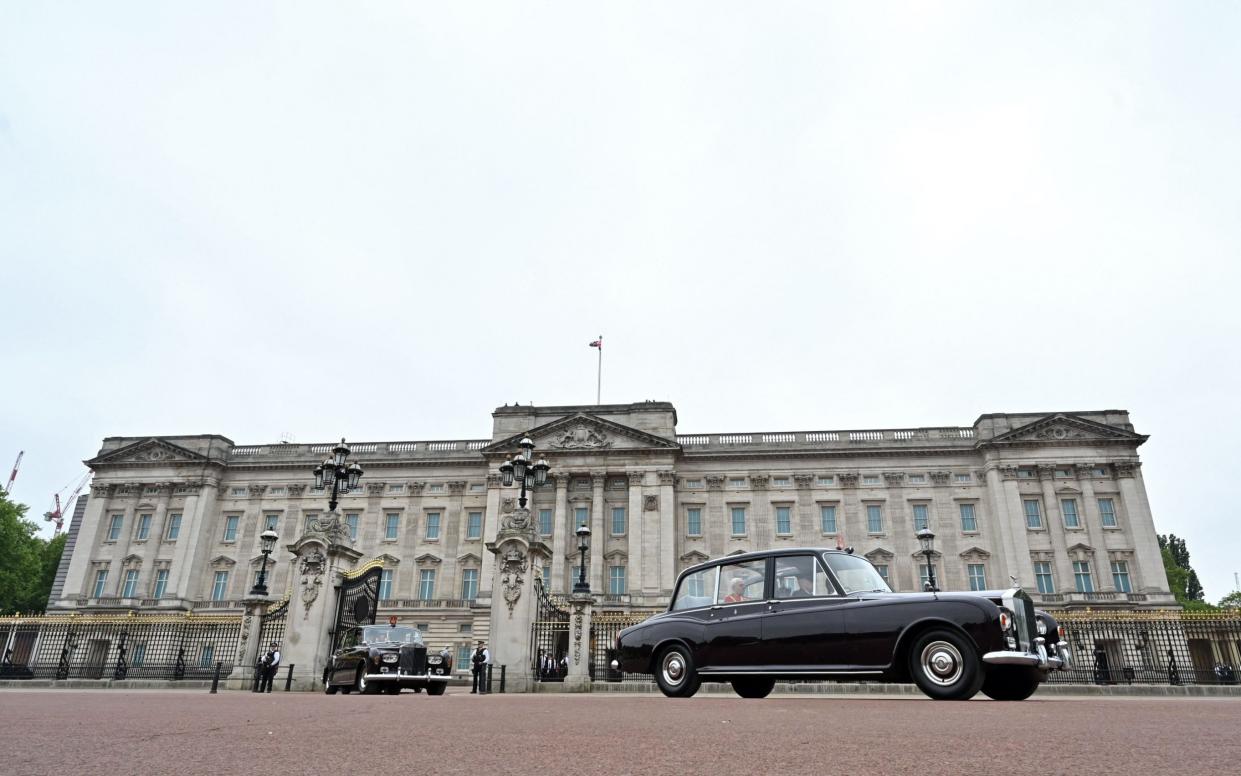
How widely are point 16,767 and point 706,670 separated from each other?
804 centimetres

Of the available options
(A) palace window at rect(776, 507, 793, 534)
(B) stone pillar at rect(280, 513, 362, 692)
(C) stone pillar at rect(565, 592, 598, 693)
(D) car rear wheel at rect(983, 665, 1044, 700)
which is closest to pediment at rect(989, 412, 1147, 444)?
Answer: (A) palace window at rect(776, 507, 793, 534)

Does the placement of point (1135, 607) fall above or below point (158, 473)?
below

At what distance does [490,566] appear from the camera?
47.7 meters

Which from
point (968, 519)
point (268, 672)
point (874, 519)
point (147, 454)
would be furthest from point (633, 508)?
point (147, 454)

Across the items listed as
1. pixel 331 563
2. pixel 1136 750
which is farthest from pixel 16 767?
pixel 331 563

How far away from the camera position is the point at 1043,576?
44438 mm

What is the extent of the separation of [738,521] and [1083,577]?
2006 centimetres

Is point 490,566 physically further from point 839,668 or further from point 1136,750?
point 1136,750

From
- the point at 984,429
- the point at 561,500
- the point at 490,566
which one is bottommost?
the point at 490,566

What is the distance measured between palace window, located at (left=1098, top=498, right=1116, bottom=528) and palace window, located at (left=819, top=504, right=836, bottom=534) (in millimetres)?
15403

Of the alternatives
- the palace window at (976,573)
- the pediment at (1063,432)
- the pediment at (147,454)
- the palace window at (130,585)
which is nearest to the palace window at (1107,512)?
the pediment at (1063,432)

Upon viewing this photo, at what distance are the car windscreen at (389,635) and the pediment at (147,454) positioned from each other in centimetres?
4221

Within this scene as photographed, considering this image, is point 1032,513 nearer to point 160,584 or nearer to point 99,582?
point 160,584

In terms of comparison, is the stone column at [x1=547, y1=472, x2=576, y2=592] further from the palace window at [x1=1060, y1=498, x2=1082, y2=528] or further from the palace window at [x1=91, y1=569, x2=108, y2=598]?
the palace window at [x1=91, y1=569, x2=108, y2=598]
